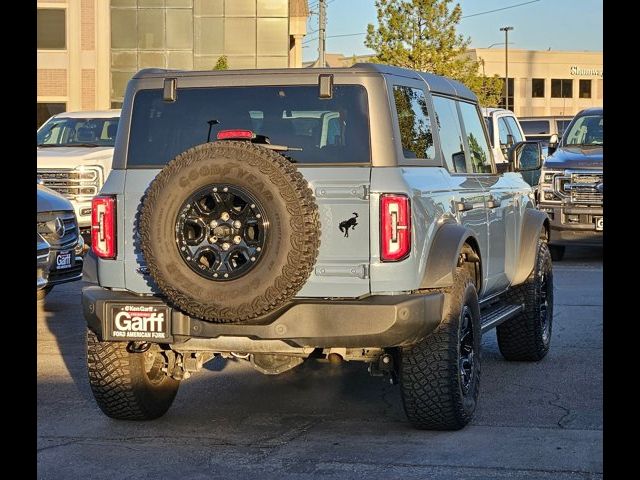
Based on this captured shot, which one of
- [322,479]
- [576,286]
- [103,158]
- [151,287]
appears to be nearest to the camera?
[322,479]

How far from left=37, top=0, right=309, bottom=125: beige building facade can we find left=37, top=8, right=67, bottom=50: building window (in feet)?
0.13

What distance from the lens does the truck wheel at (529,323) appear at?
8.65 meters

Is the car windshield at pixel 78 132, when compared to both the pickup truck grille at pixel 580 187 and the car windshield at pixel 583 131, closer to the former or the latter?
the pickup truck grille at pixel 580 187

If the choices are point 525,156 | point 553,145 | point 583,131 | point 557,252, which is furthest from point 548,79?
point 525,156

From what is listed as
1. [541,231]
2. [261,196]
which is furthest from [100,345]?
[541,231]

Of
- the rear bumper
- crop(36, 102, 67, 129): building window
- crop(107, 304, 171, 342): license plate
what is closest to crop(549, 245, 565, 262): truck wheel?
the rear bumper

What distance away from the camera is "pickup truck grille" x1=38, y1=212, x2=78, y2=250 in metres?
11.0

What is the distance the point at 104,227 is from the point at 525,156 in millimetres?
3825

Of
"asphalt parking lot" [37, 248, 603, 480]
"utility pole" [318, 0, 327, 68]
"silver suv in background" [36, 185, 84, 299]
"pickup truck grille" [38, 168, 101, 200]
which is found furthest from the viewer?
"utility pole" [318, 0, 327, 68]

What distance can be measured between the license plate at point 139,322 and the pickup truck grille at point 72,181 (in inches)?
401

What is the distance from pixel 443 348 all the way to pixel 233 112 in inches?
68.7

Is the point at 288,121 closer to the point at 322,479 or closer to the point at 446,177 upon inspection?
the point at 446,177

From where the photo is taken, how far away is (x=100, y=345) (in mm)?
6742

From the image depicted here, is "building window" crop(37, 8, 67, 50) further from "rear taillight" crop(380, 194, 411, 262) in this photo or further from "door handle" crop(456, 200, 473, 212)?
"rear taillight" crop(380, 194, 411, 262)
